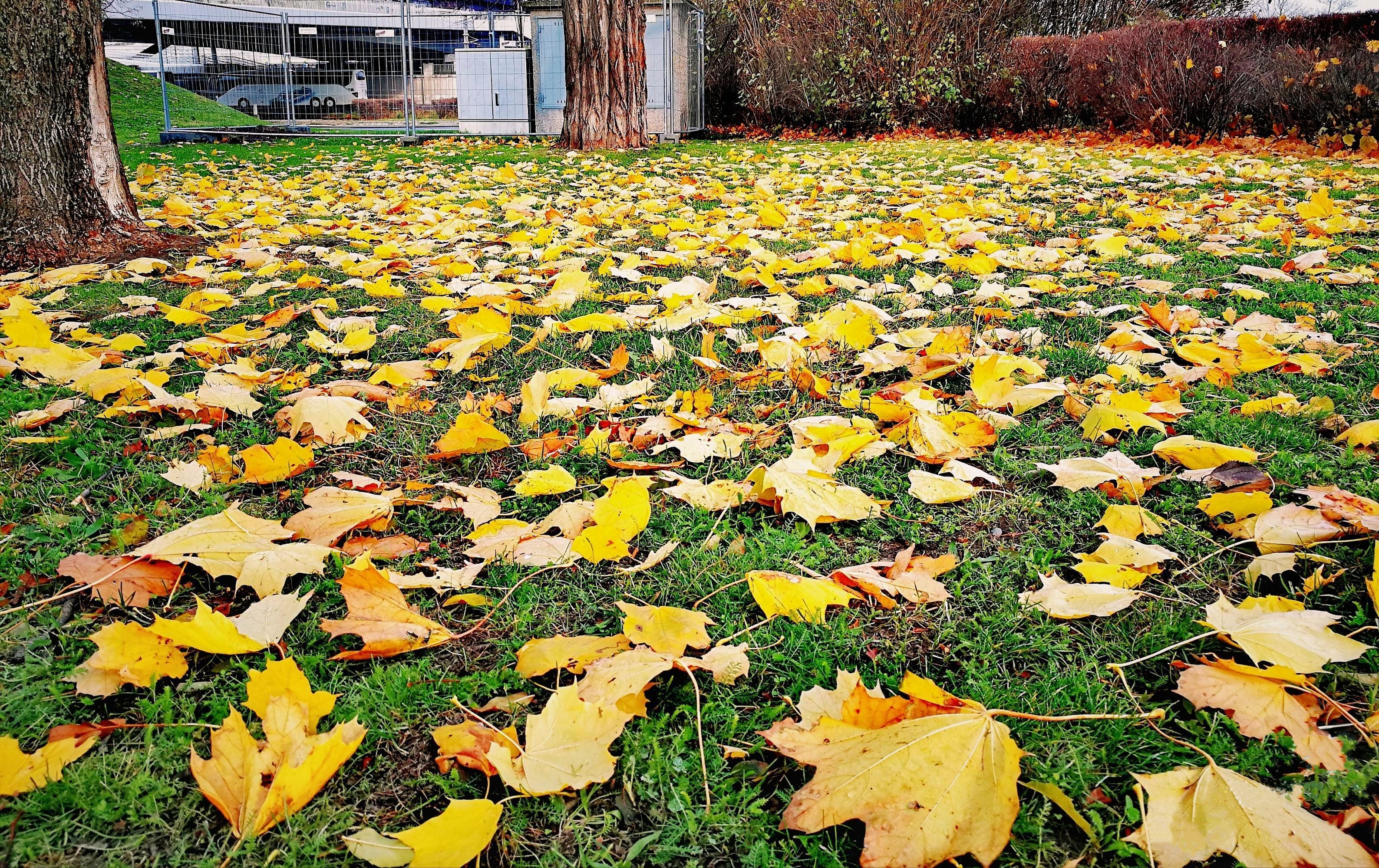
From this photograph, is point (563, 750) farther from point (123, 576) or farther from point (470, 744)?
point (123, 576)

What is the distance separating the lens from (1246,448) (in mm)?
1770

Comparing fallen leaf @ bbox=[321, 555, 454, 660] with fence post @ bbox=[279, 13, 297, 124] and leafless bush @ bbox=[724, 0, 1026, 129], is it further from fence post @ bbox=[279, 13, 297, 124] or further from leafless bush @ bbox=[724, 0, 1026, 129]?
fence post @ bbox=[279, 13, 297, 124]

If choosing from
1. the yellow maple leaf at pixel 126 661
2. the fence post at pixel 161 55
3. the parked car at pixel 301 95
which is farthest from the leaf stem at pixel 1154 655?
the parked car at pixel 301 95

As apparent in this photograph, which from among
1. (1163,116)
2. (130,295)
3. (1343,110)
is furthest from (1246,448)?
(1163,116)

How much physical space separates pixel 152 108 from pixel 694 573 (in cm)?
1791

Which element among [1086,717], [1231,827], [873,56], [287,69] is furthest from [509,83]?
[1231,827]

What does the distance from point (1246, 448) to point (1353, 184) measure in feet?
17.8

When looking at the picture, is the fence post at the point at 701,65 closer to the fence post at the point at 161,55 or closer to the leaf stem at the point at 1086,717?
the fence post at the point at 161,55

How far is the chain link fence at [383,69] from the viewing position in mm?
11609

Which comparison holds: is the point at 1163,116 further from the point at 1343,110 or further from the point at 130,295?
the point at 130,295

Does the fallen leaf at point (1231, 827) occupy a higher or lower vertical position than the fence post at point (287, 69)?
lower

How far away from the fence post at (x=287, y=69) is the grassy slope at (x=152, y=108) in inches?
36.4

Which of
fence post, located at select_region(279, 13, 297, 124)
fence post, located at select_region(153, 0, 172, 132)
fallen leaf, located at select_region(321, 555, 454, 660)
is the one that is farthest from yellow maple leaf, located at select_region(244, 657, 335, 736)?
fence post, located at select_region(279, 13, 297, 124)

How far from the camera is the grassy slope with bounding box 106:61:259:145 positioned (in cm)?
1238
